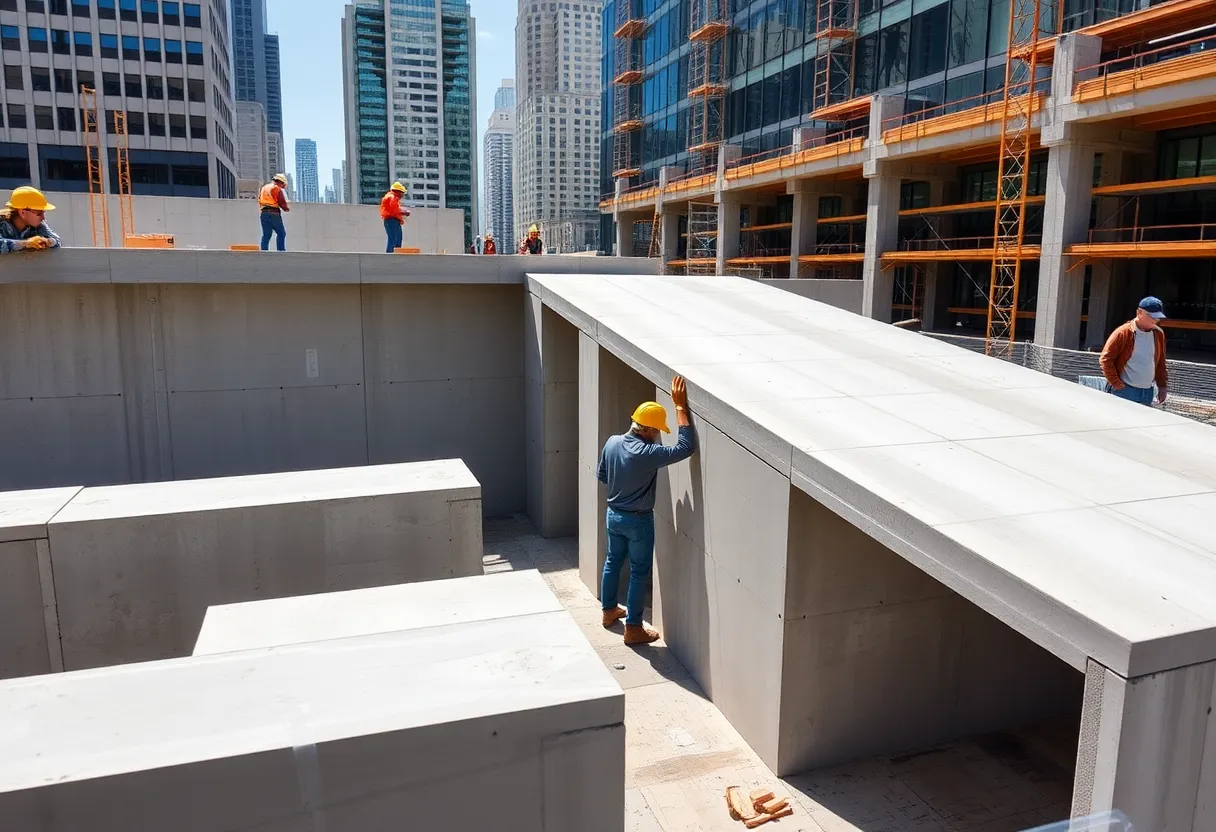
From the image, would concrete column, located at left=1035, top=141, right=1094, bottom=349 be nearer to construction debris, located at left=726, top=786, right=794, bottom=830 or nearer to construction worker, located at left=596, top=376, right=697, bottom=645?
construction worker, located at left=596, top=376, right=697, bottom=645

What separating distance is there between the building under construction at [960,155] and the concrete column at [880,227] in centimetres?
8

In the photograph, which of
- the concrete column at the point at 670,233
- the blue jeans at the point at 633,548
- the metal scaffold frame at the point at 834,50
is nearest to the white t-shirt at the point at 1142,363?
the blue jeans at the point at 633,548

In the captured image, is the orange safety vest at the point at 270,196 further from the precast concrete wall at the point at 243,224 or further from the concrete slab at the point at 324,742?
the concrete slab at the point at 324,742

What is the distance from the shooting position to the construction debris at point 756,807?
203 inches

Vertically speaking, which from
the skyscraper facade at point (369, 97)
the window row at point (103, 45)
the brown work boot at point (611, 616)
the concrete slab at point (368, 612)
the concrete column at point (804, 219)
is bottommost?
the brown work boot at point (611, 616)

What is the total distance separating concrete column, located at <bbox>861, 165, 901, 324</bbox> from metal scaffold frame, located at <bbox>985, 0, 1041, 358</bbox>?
392 cm

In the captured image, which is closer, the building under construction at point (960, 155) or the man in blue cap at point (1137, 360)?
the man in blue cap at point (1137, 360)

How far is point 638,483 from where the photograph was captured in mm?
6996

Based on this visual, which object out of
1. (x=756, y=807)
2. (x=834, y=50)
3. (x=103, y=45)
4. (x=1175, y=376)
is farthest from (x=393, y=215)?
(x=103, y=45)

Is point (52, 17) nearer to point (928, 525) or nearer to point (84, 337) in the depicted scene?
point (84, 337)

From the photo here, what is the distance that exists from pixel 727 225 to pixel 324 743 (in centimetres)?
4431

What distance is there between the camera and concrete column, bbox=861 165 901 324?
106ft

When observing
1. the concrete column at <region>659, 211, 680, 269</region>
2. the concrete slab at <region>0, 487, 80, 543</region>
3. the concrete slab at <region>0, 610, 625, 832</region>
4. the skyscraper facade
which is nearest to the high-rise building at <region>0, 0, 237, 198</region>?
the concrete column at <region>659, 211, 680, 269</region>

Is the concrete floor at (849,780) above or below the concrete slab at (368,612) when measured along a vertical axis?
below
